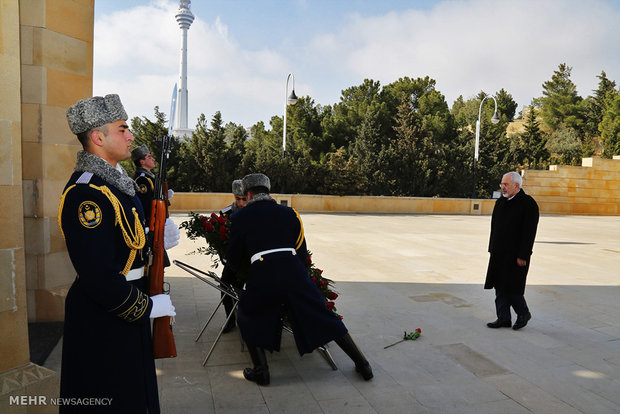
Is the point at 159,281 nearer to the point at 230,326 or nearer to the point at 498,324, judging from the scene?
the point at 230,326

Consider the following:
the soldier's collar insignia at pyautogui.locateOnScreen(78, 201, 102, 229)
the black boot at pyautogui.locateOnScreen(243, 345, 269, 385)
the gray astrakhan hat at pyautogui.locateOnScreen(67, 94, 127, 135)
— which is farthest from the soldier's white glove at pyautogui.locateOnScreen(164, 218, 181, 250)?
the black boot at pyautogui.locateOnScreen(243, 345, 269, 385)

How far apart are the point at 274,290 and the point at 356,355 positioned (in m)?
0.94

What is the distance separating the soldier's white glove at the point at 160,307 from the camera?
2143 millimetres

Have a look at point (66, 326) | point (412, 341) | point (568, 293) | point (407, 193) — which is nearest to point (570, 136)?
point (407, 193)

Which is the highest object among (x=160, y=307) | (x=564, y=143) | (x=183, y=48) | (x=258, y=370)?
(x=183, y=48)

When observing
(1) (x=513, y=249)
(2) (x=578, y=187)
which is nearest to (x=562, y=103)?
(2) (x=578, y=187)

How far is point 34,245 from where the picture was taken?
4750 mm

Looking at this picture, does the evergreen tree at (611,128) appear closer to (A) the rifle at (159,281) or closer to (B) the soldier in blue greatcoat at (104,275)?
(A) the rifle at (159,281)

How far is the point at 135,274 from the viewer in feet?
7.18

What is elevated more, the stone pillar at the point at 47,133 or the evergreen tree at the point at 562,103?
the evergreen tree at the point at 562,103

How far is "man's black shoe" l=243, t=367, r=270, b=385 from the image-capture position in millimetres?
3746

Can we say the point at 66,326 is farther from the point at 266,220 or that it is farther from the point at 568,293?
the point at 568,293

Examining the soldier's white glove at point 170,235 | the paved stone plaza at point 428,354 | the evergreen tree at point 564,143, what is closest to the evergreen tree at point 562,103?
the evergreen tree at point 564,143

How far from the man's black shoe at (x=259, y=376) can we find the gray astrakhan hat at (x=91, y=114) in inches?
98.6
